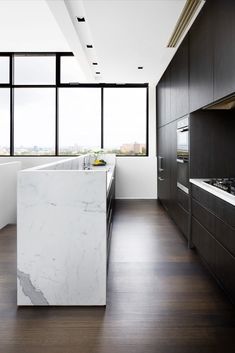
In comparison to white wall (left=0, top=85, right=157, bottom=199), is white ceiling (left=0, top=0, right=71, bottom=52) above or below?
above

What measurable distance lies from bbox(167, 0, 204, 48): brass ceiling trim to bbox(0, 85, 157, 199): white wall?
3248 mm

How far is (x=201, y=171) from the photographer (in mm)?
3816

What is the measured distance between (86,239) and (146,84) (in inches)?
224

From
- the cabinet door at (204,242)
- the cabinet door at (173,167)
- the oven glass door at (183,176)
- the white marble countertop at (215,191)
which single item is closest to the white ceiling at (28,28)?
the cabinet door at (173,167)

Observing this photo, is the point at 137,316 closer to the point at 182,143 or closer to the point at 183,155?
the point at 183,155

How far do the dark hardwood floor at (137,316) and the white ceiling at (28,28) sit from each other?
3.47 meters

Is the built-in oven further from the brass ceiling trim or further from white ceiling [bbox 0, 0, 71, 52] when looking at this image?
white ceiling [bbox 0, 0, 71, 52]

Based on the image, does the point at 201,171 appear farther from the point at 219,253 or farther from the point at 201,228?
the point at 219,253

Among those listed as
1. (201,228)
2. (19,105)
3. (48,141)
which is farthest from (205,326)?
(19,105)

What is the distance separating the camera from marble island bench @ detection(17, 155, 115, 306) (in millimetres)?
2482

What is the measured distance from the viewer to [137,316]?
7.80ft

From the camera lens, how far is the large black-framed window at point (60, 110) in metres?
7.53

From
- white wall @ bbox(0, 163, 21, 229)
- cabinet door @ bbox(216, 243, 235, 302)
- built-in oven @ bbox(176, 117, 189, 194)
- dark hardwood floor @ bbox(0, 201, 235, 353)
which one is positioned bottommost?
dark hardwood floor @ bbox(0, 201, 235, 353)

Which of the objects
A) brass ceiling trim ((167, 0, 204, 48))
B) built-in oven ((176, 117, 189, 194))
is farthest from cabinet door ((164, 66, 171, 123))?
brass ceiling trim ((167, 0, 204, 48))
